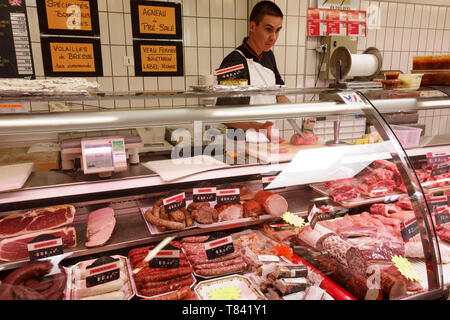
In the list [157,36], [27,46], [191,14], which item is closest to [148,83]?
[157,36]

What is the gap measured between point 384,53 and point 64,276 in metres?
6.37

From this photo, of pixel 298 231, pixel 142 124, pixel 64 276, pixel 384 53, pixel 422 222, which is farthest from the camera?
pixel 384 53

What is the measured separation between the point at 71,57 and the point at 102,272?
3638mm

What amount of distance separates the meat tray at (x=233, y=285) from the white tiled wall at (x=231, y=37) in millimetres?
3583

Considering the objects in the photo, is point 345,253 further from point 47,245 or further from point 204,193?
point 47,245

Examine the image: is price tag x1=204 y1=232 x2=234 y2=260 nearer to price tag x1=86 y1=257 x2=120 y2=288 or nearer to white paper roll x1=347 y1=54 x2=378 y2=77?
price tag x1=86 y1=257 x2=120 y2=288

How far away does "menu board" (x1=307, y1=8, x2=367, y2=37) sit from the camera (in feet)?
17.1

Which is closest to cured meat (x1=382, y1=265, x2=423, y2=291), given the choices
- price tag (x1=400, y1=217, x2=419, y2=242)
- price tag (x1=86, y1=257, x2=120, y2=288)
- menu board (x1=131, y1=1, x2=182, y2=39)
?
price tag (x1=400, y1=217, x2=419, y2=242)

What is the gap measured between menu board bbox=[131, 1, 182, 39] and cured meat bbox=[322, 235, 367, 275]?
3.87m

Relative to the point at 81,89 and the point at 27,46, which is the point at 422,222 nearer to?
the point at 81,89

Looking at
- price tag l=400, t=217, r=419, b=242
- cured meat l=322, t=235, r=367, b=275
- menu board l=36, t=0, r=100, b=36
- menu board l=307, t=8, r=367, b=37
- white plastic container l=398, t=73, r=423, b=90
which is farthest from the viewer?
menu board l=307, t=8, r=367, b=37

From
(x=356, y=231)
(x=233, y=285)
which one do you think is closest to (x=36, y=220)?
(x=233, y=285)

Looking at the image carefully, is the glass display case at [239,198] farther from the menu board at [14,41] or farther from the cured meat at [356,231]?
the menu board at [14,41]
